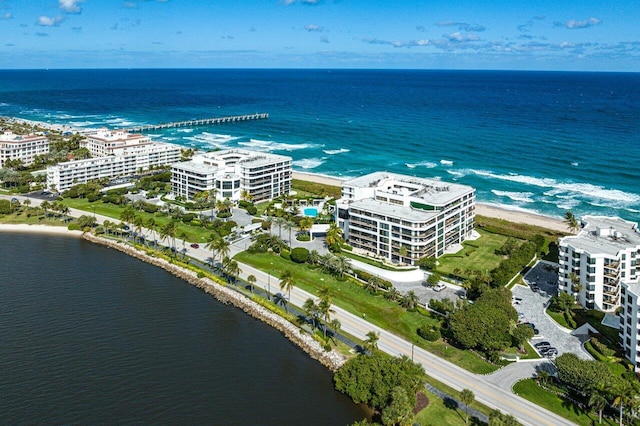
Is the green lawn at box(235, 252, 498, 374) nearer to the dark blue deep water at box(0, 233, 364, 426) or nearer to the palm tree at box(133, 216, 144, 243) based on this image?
the dark blue deep water at box(0, 233, 364, 426)

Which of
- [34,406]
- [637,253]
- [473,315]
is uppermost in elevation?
[637,253]

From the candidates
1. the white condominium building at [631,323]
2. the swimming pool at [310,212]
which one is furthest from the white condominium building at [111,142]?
the white condominium building at [631,323]

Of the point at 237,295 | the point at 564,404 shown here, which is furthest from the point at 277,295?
the point at 564,404

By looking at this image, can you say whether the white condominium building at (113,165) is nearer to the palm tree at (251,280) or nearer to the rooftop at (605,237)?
the palm tree at (251,280)

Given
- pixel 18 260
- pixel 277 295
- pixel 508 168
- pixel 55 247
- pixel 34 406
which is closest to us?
pixel 34 406

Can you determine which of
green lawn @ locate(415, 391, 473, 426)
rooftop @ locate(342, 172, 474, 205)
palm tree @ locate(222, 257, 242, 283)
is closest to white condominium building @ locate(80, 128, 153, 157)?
rooftop @ locate(342, 172, 474, 205)

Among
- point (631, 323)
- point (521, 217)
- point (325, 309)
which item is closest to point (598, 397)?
point (631, 323)

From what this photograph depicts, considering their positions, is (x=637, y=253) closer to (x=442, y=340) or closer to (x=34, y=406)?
(x=442, y=340)
